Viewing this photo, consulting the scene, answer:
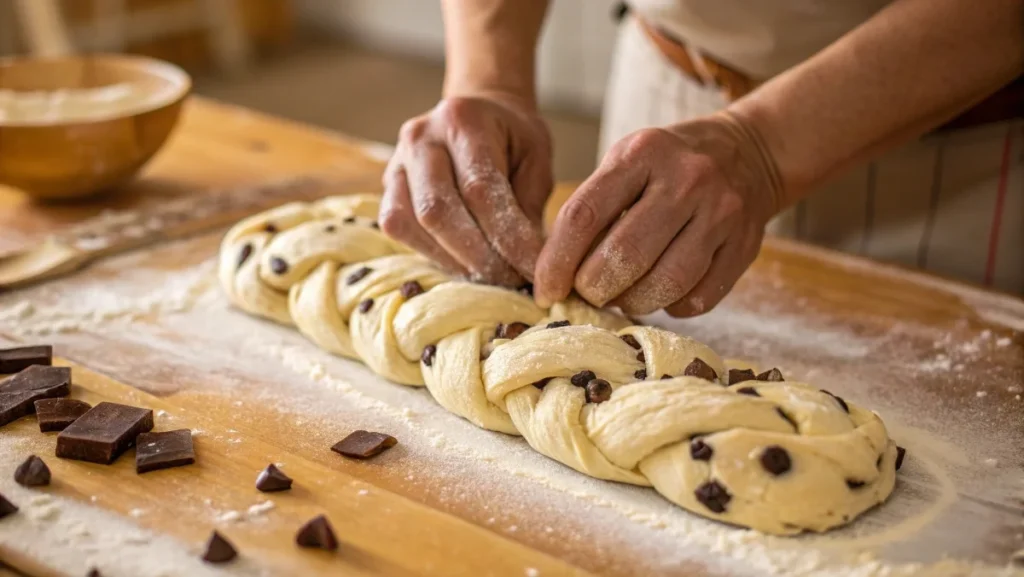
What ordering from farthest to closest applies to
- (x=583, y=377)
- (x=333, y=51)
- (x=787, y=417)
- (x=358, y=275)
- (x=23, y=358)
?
(x=333, y=51)
(x=358, y=275)
(x=23, y=358)
(x=583, y=377)
(x=787, y=417)

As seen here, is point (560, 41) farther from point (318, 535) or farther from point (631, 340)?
point (318, 535)

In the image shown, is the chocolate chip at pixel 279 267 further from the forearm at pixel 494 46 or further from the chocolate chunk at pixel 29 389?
the forearm at pixel 494 46

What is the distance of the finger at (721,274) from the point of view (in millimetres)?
1630

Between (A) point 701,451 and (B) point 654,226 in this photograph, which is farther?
(B) point 654,226

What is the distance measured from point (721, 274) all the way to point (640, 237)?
0.58ft

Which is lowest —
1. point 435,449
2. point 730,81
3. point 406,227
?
point 435,449

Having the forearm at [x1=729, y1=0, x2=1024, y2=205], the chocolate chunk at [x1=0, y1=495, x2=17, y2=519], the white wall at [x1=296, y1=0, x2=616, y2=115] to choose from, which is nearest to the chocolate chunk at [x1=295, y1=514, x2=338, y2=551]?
the chocolate chunk at [x1=0, y1=495, x2=17, y2=519]

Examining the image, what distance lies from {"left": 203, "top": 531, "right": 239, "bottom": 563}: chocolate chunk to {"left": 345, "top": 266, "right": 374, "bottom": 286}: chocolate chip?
0.66 m

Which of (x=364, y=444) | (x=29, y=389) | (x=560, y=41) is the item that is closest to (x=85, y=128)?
(x=29, y=389)

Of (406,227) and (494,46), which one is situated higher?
(494,46)

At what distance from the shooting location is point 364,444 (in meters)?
1.48

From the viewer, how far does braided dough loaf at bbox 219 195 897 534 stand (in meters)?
1.29

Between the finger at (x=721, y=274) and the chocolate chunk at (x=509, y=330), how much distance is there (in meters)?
0.26

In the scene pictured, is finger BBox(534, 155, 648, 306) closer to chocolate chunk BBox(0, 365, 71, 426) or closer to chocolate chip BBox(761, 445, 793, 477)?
chocolate chip BBox(761, 445, 793, 477)
